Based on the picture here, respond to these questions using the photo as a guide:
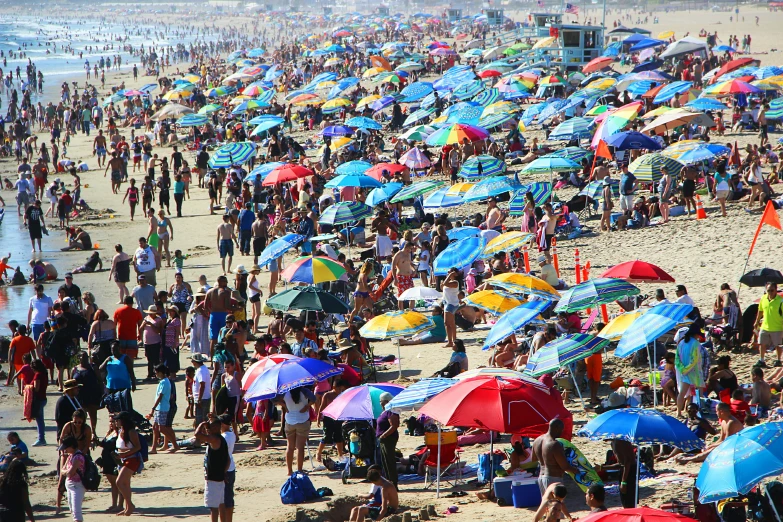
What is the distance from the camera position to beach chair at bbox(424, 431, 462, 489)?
9.15 meters

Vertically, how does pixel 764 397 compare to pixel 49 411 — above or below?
above

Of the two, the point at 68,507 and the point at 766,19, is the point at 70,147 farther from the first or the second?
the point at 766,19

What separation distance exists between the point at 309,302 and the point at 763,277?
5767 millimetres

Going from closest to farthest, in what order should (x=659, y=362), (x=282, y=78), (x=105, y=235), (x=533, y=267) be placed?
(x=659, y=362) → (x=533, y=267) → (x=105, y=235) → (x=282, y=78)

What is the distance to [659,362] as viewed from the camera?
11750 mm

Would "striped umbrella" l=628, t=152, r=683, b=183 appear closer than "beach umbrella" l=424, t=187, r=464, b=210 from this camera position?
No

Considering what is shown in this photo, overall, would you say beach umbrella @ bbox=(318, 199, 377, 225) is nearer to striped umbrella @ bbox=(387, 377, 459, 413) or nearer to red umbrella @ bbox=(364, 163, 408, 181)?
red umbrella @ bbox=(364, 163, 408, 181)

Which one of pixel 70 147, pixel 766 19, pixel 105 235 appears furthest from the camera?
pixel 766 19

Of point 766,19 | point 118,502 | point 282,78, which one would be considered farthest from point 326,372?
point 766,19

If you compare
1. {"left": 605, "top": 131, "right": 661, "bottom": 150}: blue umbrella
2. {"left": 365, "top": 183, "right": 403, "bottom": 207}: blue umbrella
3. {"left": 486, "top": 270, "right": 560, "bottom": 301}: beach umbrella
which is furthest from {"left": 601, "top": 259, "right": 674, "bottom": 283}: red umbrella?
{"left": 605, "top": 131, "right": 661, "bottom": 150}: blue umbrella

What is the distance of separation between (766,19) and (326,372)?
7430 centimetres

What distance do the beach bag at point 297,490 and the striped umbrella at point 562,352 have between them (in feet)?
8.29

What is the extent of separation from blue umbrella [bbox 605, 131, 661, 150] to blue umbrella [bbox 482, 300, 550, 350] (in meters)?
9.67

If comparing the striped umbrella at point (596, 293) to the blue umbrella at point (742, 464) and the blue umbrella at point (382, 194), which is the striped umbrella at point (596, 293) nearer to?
the blue umbrella at point (742, 464)
